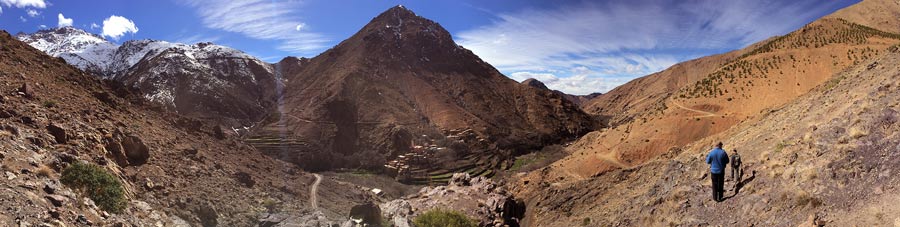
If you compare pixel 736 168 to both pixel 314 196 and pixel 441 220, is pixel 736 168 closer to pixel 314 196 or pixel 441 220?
pixel 441 220

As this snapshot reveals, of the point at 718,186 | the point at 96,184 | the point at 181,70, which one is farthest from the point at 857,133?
the point at 181,70

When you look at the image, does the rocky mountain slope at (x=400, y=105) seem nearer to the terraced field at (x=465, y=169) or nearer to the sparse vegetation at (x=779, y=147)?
the terraced field at (x=465, y=169)

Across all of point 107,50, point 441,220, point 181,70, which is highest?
point 107,50

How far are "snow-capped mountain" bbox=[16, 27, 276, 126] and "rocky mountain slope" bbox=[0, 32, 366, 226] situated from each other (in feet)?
193

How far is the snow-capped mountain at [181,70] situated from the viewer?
8094 centimetres

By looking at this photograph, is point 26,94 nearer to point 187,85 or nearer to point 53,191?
point 53,191

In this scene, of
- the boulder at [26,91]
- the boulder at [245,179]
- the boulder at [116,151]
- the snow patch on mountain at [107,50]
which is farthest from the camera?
the snow patch on mountain at [107,50]

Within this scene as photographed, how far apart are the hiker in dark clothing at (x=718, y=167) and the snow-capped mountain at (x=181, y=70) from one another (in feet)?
264

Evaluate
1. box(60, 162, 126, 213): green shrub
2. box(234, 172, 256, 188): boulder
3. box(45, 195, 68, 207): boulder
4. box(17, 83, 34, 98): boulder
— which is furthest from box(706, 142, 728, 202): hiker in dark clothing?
box(17, 83, 34, 98): boulder

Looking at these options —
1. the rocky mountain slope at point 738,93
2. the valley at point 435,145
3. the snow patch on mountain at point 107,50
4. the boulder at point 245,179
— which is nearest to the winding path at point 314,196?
the valley at point 435,145

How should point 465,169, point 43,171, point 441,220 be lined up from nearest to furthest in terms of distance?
point 43,171, point 441,220, point 465,169

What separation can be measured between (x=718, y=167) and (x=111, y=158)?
2079 centimetres

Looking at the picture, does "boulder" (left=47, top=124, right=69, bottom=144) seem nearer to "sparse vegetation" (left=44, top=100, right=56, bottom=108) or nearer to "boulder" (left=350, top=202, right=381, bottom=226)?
"sparse vegetation" (left=44, top=100, right=56, bottom=108)

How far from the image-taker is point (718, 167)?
1163 centimetres
